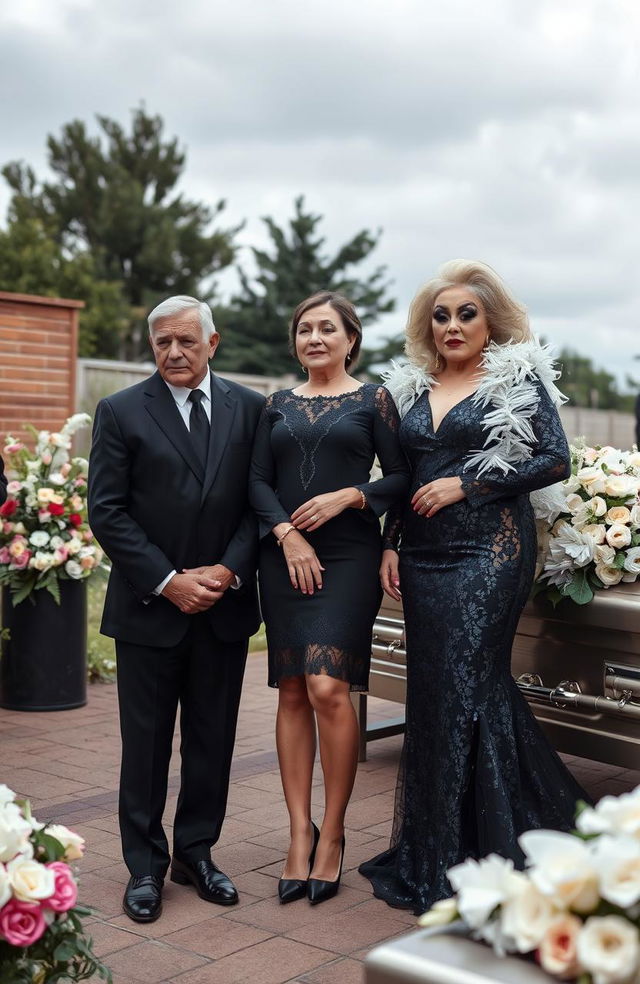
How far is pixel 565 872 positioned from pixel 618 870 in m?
0.08

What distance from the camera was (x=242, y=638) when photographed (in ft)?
13.2

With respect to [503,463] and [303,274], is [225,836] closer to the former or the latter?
[503,463]

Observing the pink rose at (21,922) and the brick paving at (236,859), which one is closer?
the pink rose at (21,922)

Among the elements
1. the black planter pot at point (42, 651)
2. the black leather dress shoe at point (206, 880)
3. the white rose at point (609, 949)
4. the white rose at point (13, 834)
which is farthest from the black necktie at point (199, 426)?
the black planter pot at point (42, 651)

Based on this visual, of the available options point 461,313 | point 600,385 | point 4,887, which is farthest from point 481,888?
point 600,385

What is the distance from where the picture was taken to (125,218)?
37719mm

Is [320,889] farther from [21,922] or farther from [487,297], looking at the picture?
[487,297]

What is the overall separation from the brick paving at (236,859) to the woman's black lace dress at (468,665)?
343mm

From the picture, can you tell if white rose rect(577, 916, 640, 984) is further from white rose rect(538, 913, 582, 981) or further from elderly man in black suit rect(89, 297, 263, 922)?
elderly man in black suit rect(89, 297, 263, 922)

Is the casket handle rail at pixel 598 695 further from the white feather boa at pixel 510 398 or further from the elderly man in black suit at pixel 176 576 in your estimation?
the elderly man in black suit at pixel 176 576

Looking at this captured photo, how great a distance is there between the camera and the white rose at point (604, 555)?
14.5 feet

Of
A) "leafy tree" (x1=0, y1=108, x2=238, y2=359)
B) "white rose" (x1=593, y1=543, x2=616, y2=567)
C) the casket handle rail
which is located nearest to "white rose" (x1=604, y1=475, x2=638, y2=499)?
"white rose" (x1=593, y1=543, x2=616, y2=567)

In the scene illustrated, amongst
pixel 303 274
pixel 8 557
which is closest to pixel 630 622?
pixel 8 557

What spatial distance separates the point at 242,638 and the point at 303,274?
3438cm
